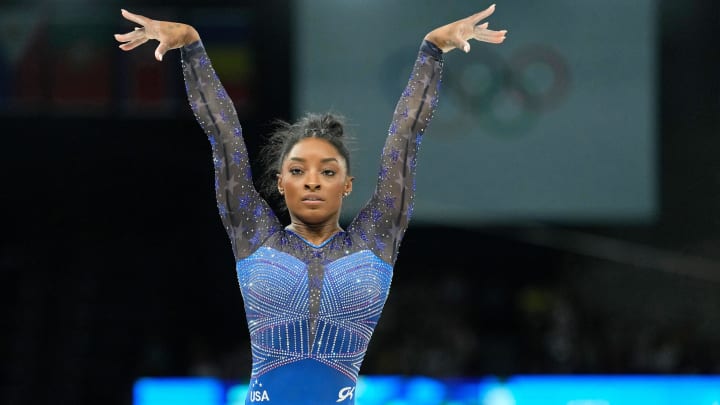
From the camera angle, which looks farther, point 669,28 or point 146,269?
point 146,269

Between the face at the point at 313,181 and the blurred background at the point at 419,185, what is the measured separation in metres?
4.74

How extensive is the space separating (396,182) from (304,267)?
13.5 inches

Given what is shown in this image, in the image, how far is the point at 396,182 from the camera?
2857mm

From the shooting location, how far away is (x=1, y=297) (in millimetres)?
8414

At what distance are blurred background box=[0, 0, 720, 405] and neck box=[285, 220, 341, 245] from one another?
15.5 feet

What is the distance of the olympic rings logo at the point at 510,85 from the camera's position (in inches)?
307

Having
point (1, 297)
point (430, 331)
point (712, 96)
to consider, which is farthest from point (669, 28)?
point (1, 297)

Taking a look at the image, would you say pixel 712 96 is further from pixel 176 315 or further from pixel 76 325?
pixel 76 325

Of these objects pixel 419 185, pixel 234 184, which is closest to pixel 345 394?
pixel 234 184

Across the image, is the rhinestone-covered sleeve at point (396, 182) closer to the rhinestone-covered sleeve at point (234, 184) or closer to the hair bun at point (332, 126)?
the hair bun at point (332, 126)

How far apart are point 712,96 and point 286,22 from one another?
131 inches

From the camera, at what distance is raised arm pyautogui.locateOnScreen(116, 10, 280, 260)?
2803mm

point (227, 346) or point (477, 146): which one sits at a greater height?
point (477, 146)

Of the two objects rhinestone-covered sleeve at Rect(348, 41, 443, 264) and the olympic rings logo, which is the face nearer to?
rhinestone-covered sleeve at Rect(348, 41, 443, 264)
